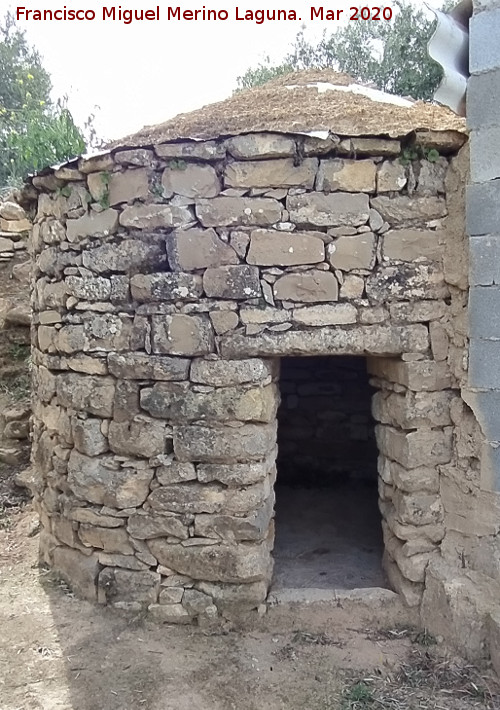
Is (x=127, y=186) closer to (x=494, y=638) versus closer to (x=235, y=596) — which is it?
(x=235, y=596)

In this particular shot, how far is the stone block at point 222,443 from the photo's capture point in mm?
3609

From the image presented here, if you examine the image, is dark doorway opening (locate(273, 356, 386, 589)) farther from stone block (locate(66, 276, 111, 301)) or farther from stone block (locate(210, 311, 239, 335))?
stone block (locate(66, 276, 111, 301))

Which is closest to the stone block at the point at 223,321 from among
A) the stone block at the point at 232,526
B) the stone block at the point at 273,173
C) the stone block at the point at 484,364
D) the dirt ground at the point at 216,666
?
Result: the stone block at the point at 273,173

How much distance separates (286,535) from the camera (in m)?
4.95

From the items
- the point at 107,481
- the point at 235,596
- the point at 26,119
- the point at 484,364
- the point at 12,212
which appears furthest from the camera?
the point at 26,119

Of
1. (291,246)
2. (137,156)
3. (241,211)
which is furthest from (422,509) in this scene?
(137,156)

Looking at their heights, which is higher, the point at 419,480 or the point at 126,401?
the point at 126,401

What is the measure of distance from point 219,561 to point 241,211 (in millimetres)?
2083

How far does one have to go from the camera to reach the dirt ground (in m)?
3.13

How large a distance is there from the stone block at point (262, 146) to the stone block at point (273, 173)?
0.05 m

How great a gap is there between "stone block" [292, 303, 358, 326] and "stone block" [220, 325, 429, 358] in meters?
0.05

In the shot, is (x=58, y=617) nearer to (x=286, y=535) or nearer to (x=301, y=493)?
(x=286, y=535)

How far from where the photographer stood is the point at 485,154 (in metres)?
3.28

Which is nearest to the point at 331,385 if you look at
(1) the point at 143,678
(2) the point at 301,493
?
(2) the point at 301,493
